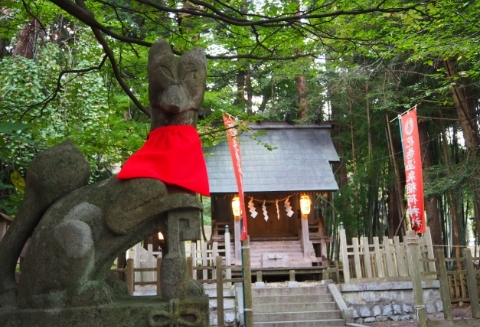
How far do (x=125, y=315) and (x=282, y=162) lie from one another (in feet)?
37.2

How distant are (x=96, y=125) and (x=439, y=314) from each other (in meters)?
7.91

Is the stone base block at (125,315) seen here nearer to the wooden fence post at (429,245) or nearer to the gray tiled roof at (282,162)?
the wooden fence post at (429,245)

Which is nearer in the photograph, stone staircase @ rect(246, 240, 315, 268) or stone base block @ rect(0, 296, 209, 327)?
stone base block @ rect(0, 296, 209, 327)

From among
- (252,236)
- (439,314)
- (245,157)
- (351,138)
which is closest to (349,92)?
(351,138)

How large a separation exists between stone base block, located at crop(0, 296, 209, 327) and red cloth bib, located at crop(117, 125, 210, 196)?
2.86 ft

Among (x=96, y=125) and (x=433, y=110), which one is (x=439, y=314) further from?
(x=96, y=125)

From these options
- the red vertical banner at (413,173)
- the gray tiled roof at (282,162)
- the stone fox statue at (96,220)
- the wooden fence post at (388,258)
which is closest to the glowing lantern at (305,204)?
the gray tiled roof at (282,162)

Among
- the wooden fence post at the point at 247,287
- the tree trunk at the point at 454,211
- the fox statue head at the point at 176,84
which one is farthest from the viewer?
the tree trunk at the point at 454,211

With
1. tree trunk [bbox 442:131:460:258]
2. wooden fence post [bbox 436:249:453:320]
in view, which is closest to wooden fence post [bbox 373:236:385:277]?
wooden fence post [bbox 436:249:453:320]

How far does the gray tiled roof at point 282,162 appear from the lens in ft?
43.8

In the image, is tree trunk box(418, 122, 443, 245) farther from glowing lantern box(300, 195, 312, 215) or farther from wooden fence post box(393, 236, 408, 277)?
wooden fence post box(393, 236, 408, 277)

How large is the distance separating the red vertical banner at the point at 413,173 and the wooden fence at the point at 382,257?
204 centimetres

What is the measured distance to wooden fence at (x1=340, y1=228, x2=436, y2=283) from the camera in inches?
406

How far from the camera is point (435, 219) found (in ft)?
45.7
